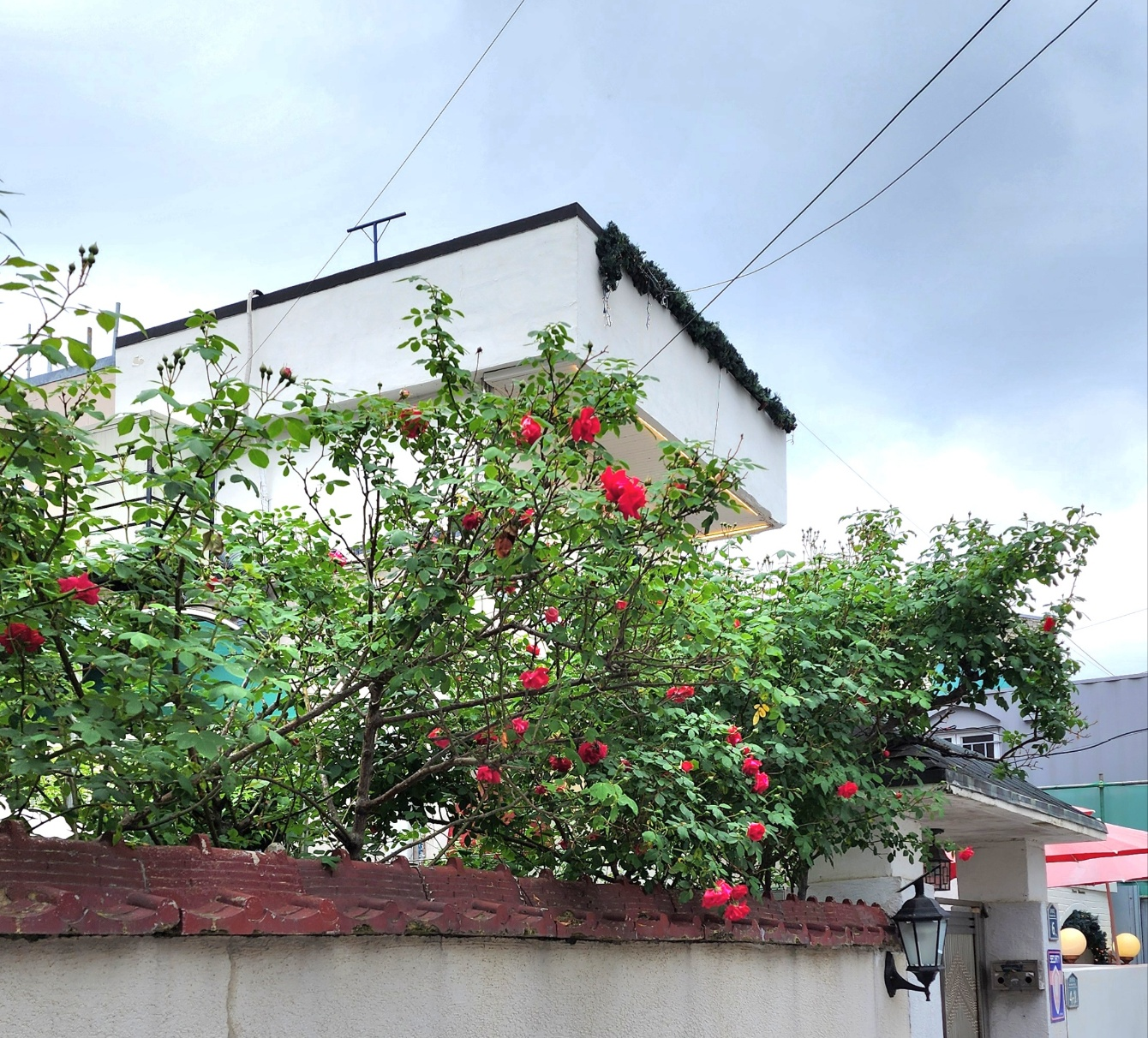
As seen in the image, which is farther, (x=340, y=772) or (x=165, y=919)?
(x=340, y=772)

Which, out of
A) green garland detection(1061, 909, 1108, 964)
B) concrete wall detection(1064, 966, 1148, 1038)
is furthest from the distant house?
concrete wall detection(1064, 966, 1148, 1038)

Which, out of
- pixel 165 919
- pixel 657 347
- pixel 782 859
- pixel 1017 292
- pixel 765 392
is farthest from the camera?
pixel 1017 292

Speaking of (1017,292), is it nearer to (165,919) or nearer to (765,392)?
(765,392)

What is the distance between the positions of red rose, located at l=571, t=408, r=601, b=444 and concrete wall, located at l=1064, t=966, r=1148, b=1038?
991 centimetres

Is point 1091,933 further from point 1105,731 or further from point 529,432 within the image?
point 529,432

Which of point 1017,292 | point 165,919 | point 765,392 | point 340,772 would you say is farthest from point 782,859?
point 1017,292

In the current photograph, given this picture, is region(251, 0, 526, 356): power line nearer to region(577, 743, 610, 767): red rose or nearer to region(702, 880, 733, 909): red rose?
region(577, 743, 610, 767): red rose

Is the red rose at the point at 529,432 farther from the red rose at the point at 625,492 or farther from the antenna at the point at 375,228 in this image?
the antenna at the point at 375,228

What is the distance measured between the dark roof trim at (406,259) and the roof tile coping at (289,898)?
6713mm

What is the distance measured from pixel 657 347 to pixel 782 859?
5.97 metres

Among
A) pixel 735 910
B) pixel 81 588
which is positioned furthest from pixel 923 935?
pixel 81 588

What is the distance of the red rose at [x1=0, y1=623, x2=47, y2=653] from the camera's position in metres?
3.17

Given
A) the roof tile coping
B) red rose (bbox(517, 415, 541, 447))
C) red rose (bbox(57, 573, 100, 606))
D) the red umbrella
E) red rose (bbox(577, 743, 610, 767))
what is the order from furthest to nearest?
1. the red umbrella
2. red rose (bbox(577, 743, 610, 767))
3. red rose (bbox(517, 415, 541, 447))
4. red rose (bbox(57, 573, 100, 606))
5. the roof tile coping

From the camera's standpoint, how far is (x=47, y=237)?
6.61m
